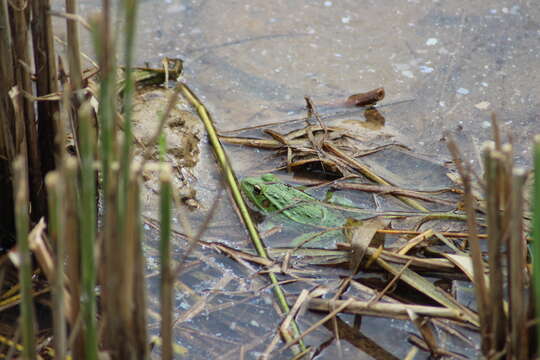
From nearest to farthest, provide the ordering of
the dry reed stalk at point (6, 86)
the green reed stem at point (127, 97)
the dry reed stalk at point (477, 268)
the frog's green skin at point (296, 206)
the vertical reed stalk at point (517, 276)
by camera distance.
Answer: the green reed stem at point (127, 97) < the vertical reed stalk at point (517, 276) < the dry reed stalk at point (477, 268) < the dry reed stalk at point (6, 86) < the frog's green skin at point (296, 206)

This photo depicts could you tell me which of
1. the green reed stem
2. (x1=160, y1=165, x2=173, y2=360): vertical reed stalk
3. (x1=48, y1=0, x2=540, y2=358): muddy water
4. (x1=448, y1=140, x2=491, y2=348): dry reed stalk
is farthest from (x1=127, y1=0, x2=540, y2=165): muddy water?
the green reed stem

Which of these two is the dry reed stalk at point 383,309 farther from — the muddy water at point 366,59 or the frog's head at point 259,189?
the muddy water at point 366,59

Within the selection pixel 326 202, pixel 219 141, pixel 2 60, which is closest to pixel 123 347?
pixel 2 60

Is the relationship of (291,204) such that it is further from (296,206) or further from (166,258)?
(166,258)

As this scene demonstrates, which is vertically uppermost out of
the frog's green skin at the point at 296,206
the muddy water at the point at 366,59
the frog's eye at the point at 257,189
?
the muddy water at the point at 366,59

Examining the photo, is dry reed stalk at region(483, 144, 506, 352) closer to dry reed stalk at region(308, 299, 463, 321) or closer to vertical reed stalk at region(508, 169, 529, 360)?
vertical reed stalk at region(508, 169, 529, 360)

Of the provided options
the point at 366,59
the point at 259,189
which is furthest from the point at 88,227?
the point at 366,59

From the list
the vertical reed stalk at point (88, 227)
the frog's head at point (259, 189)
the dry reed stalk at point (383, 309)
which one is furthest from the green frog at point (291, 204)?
the vertical reed stalk at point (88, 227)
